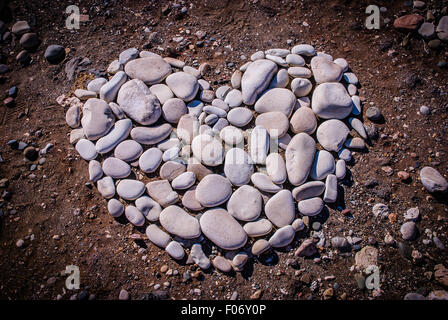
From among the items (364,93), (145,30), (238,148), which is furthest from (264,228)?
(145,30)

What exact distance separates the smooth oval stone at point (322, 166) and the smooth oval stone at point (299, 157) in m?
0.04

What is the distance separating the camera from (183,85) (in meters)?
2.00

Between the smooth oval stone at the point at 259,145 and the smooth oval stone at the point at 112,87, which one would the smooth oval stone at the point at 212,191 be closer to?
the smooth oval stone at the point at 259,145

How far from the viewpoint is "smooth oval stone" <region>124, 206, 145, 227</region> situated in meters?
1.75

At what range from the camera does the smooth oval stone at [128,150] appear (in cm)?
189

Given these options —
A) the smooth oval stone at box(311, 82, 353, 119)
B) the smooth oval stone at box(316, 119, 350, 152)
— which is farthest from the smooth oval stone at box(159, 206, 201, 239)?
the smooth oval stone at box(311, 82, 353, 119)

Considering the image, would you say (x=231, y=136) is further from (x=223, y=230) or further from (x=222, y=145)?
(x=223, y=230)

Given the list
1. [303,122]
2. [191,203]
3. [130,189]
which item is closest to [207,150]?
[191,203]

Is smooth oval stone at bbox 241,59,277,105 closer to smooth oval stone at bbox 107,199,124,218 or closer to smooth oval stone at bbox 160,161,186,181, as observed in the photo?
smooth oval stone at bbox 160,161,186,181

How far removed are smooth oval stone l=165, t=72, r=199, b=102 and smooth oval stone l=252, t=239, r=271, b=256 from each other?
1092 millimetres

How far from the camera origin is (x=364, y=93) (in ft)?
6.77

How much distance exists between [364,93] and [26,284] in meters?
2.62

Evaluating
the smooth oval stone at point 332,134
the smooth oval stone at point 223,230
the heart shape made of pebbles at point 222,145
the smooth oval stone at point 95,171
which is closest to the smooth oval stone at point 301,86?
the heart shape made of pebbles at point 222,145
